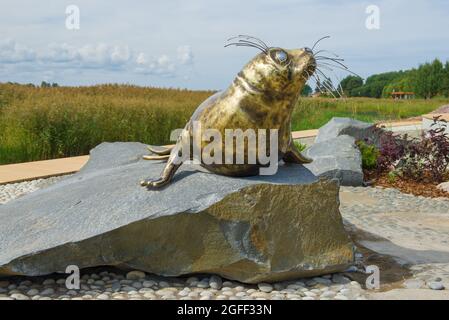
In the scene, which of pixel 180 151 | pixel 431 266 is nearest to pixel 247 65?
pixel 180 151

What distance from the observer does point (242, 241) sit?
370 centimetres

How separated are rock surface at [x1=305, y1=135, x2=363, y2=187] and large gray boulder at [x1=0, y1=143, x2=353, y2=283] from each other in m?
3.96

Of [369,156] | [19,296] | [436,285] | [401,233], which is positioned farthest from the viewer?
[369,156]

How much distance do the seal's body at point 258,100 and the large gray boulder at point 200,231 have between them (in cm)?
13

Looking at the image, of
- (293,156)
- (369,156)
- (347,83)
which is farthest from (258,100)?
(369,156)

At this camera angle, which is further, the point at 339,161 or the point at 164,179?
the point at 339,161

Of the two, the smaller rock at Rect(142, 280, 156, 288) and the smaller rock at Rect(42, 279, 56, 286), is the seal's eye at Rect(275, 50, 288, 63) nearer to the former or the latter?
the smaller rock at Rect(142, 280, 156, 288)

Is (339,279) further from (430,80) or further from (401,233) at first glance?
(430,80)

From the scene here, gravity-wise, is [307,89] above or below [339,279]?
above

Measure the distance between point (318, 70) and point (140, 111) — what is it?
32.7 ft

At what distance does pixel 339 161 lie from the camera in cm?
823

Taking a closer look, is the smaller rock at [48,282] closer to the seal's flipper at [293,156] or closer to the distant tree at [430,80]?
the seal's flipper at [293,156]

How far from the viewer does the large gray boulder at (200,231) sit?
361 centimetres

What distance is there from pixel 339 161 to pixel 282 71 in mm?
4813
